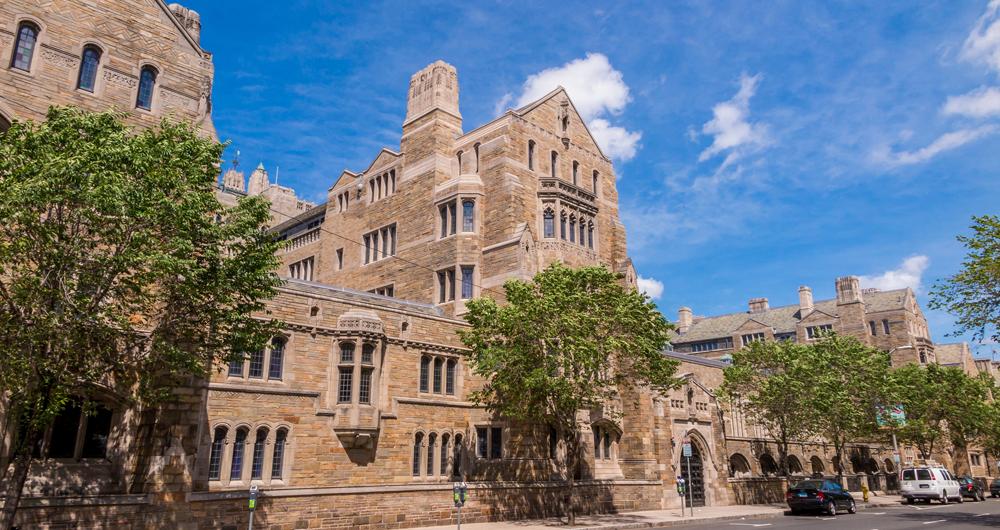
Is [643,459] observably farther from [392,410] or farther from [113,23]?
[113,23]

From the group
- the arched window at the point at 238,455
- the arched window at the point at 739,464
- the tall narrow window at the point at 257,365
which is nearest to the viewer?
the arched window at the point at 238,455

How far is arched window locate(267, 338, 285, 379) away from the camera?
78.4ft

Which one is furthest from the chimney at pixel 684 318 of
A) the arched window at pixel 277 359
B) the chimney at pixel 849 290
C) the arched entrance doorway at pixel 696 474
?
the arched window at pixel 277 359

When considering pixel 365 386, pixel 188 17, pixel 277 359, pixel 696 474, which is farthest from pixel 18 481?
pixel 696 474

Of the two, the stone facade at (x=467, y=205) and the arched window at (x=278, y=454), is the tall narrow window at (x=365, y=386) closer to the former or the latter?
the arched window at (x=278, y=454)

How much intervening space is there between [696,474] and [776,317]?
166 ft

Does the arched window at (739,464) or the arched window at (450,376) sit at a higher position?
the arched window at (450,376)

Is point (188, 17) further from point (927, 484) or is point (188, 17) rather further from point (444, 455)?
point (927, 484)

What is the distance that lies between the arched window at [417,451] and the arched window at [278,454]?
5785 mm

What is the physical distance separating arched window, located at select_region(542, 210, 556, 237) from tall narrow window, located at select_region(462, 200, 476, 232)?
4.00m

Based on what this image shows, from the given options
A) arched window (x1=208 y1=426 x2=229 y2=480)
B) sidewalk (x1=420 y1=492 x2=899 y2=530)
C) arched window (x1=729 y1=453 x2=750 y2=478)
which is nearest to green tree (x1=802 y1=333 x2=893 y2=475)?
arched window (x1=729 y1=453 x2=750 y2=478)

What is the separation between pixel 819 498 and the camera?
98.7 feet

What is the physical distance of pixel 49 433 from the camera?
1878 cm

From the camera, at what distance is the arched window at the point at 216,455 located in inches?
856
